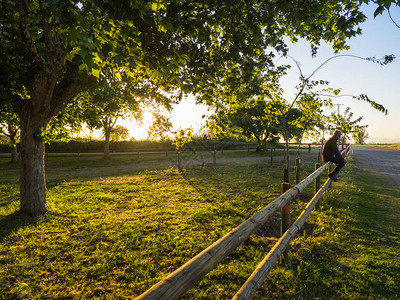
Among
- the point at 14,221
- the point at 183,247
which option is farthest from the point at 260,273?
the point at 14,221

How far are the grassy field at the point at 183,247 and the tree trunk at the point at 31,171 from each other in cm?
41

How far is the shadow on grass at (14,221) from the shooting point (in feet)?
15.7

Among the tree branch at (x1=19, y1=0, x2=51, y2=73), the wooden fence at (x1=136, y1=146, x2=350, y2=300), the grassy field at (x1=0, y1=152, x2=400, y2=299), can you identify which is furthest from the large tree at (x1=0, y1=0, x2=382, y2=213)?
the wooden fence at (x1=136, y1=146, x2=350, y2=300)

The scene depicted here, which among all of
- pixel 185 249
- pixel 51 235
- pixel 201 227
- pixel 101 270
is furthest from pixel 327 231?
pixel 51 235

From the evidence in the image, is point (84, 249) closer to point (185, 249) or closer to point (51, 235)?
point (51, 235)

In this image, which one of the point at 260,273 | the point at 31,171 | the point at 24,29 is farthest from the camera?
the point at 31,171

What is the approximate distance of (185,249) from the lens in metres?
3.99

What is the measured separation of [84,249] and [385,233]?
22.2ft

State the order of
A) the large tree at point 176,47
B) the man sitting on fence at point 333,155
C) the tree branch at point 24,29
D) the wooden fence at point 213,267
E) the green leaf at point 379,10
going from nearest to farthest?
the wooden fence at point 213,267 → the green leaf at point 379,10 → the tree branch at point 24,29 → the large tree at point 176,47 → the man sitting on fence at point 333,155

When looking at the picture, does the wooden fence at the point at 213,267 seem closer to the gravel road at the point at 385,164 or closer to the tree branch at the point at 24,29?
the tree branch at the point at 24,29

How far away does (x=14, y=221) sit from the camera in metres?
5.27

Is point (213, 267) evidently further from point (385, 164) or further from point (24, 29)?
point (385, 164)

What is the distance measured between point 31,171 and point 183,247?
4986mm

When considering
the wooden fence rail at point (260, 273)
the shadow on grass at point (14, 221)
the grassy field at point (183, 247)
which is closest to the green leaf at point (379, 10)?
the wooden fence rail at point (260, 273)
